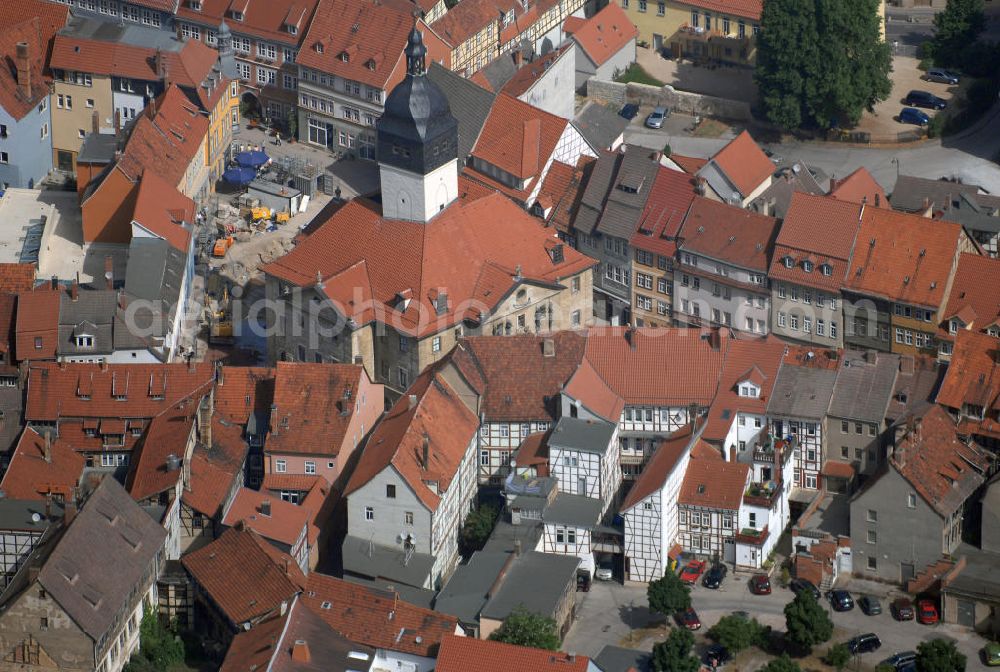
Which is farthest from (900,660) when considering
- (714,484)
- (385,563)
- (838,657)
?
(385,563)

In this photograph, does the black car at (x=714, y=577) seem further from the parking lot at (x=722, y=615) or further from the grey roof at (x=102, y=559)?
the grey roof at (x=102, y=559)

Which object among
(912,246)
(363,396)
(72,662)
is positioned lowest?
(72,662)

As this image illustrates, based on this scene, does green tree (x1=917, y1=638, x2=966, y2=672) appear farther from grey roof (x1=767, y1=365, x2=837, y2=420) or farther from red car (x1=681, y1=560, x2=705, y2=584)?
grey roof (x1=767, y1=365, x2=837, y2=420)

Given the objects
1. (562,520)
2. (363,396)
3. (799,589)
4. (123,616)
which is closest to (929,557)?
(799,589)

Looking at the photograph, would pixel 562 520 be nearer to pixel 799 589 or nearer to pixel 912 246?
pixel 799 589

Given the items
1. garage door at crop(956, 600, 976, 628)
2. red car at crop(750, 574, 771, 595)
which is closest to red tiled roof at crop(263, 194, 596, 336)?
red car at crop(750, 574, 771, 595)

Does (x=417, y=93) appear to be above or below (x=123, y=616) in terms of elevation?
above

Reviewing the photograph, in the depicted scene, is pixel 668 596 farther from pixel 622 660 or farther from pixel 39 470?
pixel 39 470

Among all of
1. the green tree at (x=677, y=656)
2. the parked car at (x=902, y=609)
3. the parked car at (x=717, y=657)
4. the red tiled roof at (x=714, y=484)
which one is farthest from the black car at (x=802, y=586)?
the green tree at (x=677, y=656)
